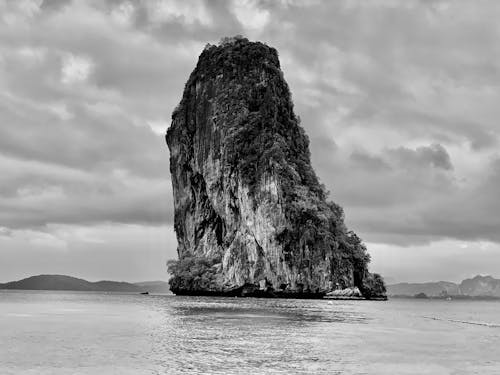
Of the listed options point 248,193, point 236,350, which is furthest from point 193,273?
point 236,350

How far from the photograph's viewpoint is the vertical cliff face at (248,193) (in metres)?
123

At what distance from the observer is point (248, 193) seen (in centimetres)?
13212

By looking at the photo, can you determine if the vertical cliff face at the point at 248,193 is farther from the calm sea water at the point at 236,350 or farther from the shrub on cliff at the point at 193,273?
the calm sea water at the point at 236,350

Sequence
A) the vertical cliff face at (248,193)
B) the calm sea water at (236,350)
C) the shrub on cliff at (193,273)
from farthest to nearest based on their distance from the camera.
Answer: the shrub on cliff at (193,273)
the vertical cliff face at (248,193)
the calm sea water at (236,350)

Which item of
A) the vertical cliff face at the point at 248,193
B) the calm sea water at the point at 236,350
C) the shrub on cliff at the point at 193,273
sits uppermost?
the vertical cliff face at the point at 248,193

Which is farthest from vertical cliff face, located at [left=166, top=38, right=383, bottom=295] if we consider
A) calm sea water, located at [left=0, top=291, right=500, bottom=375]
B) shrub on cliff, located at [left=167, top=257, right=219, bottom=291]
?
calm sea water, located at [left=0, top=291, right=500, bottom=375]

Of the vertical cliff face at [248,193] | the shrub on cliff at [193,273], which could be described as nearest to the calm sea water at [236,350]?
the vertical cliff face at [248,193]

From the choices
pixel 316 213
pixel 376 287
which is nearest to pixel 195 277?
pixel 316 213

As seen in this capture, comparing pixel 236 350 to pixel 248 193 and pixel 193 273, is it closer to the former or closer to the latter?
pixel 248 193

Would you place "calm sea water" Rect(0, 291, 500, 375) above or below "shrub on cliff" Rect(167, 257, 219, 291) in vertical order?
below

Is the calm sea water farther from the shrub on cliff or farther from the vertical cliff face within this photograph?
the shrub on cliff

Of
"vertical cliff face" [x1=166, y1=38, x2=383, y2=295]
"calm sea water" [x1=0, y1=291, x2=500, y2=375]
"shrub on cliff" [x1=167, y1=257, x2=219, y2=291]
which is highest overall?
"vertical cliff face" [x1=166, y1=38, x2=383, y2=295]

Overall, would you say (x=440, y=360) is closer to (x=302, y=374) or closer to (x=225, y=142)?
(x=302, y=374)

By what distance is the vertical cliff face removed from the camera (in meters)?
123
